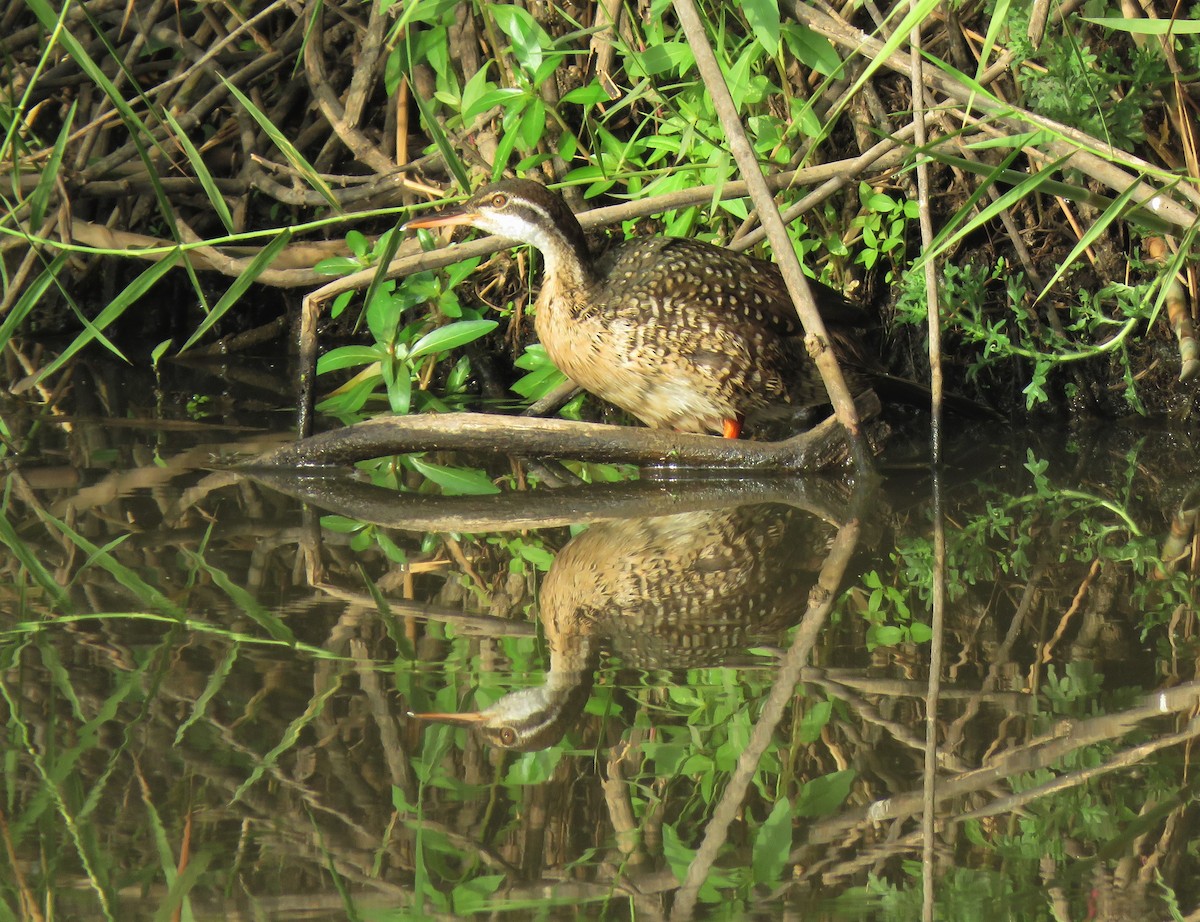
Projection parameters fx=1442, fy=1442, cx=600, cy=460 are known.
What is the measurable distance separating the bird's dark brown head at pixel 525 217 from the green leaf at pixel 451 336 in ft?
0.99

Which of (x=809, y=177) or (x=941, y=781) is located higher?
(x=809, y=177)

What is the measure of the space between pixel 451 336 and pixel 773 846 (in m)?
2.91

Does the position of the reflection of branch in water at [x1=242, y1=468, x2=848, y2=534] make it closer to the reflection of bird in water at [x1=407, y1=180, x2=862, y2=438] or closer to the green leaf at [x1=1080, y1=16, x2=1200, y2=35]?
the reflection of bird in water at [x1=407, y1=180, x2=862, y2=438]

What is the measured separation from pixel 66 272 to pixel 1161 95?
455 centimetres

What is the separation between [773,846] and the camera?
1888 millimetres

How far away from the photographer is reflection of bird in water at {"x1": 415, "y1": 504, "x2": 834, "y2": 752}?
234cm

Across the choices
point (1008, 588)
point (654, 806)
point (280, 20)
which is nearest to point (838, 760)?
point (654, 806)

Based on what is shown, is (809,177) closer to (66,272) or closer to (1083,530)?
(1083,530)

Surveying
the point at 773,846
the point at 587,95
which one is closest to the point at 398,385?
the point at 587,95

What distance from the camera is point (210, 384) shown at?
566 cm

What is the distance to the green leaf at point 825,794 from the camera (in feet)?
6.51

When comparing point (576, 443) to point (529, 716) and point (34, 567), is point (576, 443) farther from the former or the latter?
point (529, 716)

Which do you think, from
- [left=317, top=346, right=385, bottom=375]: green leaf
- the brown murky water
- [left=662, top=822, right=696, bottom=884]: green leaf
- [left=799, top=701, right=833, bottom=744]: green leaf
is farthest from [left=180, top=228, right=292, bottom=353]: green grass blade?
[left=662, top=822, right=696, bottom=884]: green leaf

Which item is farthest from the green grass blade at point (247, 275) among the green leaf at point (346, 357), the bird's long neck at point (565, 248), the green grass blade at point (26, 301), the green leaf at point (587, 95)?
the green leaf at point (587, 95)
